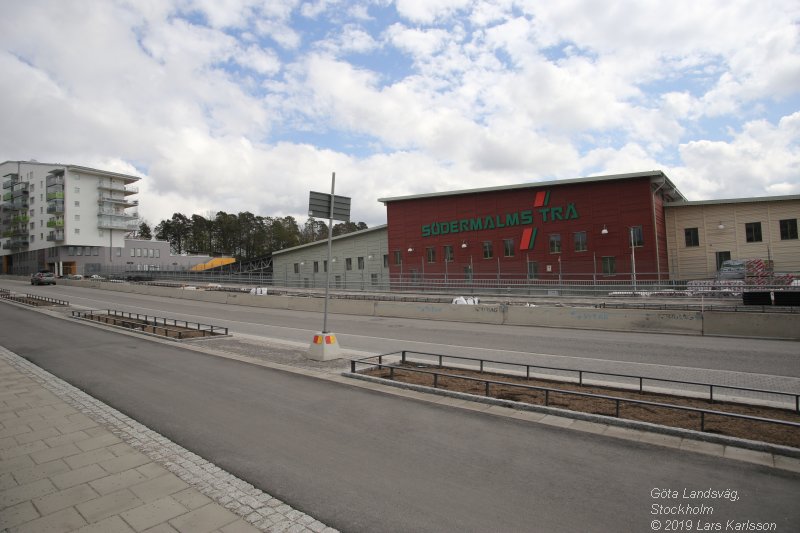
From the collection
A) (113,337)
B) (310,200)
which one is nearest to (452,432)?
(310,200)

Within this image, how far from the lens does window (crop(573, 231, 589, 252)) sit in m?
36.0

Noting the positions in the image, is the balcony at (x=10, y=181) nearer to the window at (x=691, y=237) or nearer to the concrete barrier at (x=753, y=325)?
the window at (x=691, y=237)

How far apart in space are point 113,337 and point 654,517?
18051 millimetres

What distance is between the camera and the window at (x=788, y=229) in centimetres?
3166

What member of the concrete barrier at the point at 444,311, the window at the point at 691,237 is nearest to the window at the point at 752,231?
the window at the point at 691,237

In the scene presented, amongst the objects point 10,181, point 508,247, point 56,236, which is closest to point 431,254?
point 508,247

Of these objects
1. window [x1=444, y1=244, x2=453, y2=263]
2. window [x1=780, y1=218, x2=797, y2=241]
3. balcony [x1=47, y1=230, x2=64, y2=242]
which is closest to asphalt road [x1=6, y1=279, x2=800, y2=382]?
window [x1=444, y1=244, x2=453, y2=263]

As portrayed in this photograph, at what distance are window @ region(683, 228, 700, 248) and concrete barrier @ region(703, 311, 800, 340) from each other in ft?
73.6

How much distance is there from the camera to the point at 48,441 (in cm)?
621

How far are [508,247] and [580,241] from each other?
6.00 m

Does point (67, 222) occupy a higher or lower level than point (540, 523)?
higher

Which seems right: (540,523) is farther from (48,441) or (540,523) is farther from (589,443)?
(48,441)

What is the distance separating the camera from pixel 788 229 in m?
31.8

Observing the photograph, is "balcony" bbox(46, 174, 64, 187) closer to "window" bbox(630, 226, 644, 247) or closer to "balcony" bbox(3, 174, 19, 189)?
"balcony" bbox(3, 174, 19, 189)
